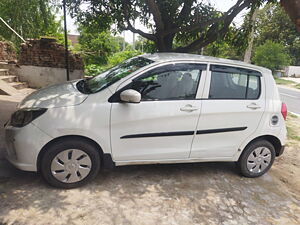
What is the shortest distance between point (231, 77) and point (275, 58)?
26543mm

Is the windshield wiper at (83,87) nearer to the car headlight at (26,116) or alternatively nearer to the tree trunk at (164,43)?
the car headlight at (26,116)

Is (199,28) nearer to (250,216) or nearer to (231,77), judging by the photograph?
(231,77)

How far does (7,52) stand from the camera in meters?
9.70

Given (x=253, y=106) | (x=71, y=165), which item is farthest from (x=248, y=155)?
(x=71, y=165)

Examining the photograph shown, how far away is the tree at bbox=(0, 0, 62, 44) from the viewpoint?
890cm

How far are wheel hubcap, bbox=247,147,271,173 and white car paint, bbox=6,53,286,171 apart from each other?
9.4 inches

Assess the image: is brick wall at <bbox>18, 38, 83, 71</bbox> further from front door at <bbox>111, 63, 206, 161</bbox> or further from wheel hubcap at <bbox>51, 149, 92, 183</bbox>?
wheel hubcap at <bbox>51, 149, 92, 183</bbox>

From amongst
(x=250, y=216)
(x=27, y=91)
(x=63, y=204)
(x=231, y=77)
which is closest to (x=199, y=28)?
(x=231, y=77)

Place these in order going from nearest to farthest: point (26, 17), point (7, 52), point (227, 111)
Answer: point (227, 111), point (7, 52), point (26, 17)

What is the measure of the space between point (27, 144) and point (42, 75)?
653 centimetres

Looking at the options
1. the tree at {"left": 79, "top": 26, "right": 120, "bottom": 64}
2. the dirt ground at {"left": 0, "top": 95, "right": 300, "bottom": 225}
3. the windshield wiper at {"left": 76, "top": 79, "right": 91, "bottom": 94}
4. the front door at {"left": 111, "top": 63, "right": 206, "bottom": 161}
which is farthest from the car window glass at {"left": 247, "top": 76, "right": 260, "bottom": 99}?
the tree at {"left": 79, "top": 26, "right": 120, "bottom": 64}

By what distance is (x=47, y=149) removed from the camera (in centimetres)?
287

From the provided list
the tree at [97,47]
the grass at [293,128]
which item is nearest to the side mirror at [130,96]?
the grass at [293,128]

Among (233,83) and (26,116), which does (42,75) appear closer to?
(26,116)
